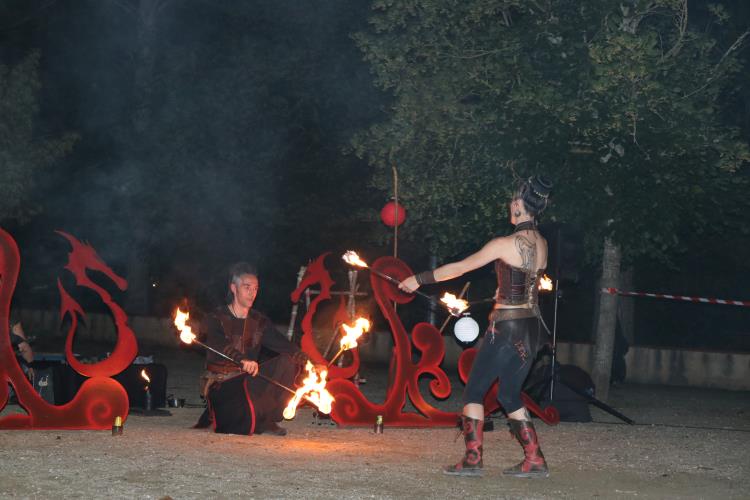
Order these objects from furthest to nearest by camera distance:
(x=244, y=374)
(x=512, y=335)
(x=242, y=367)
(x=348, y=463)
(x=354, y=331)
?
(x=354, y=331)
(x=244, y=374)
(x=242, y=367)
(x=348, y=463)
(x=512, y=335)

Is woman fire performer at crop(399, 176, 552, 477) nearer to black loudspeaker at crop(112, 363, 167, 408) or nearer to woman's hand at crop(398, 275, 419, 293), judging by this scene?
woman's hand at crop(398, 275, 419, 293)

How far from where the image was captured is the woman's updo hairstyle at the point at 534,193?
7125mm

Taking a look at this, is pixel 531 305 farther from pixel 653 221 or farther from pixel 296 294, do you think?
pixel 653 221

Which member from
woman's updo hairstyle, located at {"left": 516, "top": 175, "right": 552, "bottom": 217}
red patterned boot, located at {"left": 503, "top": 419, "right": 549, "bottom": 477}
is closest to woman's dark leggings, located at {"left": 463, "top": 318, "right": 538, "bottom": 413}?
red patterned boot, located at {"left": 503, "top": 419, "right": 549, "bottom": 477}

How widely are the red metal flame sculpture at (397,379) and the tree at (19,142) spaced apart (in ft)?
44.9

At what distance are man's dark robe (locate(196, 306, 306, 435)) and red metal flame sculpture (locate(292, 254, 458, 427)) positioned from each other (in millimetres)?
624

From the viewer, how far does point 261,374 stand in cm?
881

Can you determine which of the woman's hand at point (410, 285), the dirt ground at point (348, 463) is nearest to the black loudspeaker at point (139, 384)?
the dirt ground at point (348, 463)

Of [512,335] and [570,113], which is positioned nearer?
[512,335]

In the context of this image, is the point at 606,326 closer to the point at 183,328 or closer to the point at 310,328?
the point at 310,328

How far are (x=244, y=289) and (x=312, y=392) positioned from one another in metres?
1.10

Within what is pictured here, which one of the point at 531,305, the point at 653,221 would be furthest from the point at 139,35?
the point at 531,305

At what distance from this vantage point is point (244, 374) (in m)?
8.73

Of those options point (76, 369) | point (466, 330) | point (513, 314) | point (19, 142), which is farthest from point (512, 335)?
point (19, 142)
